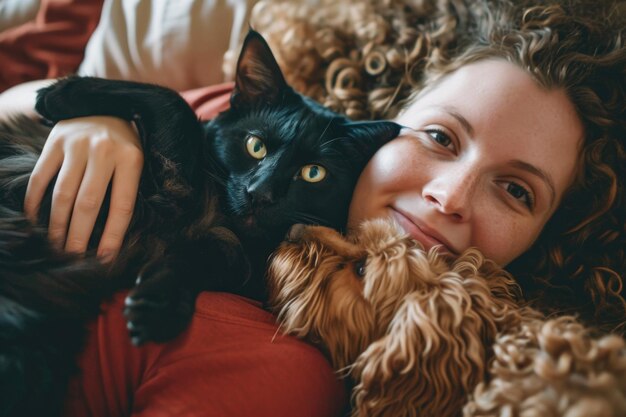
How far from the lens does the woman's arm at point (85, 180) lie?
117 cm

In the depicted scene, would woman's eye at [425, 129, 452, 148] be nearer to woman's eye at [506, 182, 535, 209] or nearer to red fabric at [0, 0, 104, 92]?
woman's eye at [506, 182, 535, 209]

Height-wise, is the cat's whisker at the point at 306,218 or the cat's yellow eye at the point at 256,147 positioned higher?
the cat's yellow eye at the point at 256,147

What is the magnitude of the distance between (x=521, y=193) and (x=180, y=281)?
37.1 inches

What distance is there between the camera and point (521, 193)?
1.40 m

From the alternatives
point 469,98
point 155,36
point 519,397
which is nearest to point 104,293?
point 519,397

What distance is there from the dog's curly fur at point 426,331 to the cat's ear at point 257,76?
44 cm

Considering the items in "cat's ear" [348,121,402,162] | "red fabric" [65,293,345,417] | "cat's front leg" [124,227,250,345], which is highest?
"cat's ear" [348,121,402,162]

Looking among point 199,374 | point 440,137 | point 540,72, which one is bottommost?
point 199,374

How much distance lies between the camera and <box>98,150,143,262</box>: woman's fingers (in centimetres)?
115

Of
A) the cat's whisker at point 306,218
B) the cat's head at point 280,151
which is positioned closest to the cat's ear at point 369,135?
the cat's head at point 280,151

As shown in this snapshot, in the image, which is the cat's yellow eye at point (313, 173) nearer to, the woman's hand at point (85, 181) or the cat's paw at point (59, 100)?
the woman's hand at point (85, 181)

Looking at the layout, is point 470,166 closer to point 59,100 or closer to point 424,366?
point 424,366

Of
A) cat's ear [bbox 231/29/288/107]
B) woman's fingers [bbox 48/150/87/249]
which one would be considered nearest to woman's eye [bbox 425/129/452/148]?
cat's ear [bbox 231/29/288/107]

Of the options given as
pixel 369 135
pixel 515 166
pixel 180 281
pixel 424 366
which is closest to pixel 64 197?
pixel 180 281
